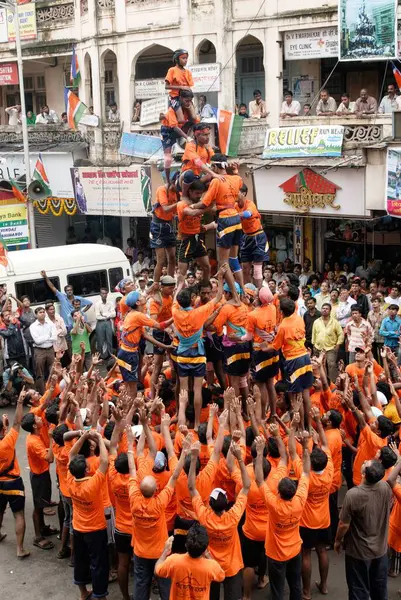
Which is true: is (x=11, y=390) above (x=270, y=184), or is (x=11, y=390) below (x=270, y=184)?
below

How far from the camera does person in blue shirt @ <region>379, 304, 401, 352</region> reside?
13.6m

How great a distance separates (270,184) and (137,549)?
1280 centimetres

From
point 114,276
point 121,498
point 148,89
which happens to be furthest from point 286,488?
point 148,89

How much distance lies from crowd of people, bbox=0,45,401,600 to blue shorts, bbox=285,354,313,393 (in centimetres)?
2

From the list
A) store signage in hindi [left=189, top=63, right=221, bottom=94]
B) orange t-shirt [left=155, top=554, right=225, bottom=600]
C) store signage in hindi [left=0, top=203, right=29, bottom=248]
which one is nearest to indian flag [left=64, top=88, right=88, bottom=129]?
store signage in hindi [left=189, top=63, right=221, bottom=94]

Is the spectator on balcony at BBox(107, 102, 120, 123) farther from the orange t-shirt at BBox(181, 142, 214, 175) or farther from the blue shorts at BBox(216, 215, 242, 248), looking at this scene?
the blue shorts at BBox(216, 215, 242, 248)

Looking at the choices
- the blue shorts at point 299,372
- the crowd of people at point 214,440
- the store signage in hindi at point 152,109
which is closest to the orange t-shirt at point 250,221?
the crowd of people at point 214,440

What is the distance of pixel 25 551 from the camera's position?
31.3 ft

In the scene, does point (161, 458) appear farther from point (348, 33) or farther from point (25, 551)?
point (348, 33)

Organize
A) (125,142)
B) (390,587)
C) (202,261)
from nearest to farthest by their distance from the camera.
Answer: (390,587) → (202,261) → (125,142)

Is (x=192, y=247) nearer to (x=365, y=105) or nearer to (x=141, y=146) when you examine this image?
(x=365, y=105)

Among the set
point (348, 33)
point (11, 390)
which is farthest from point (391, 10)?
point (11, 390)

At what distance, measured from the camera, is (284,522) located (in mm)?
7238

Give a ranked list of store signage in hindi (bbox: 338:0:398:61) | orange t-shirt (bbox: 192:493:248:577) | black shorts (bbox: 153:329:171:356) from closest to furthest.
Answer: orange t-shirt (bbox: 192:493:248:577), black shorts (bbox: 153:329:171:356), store signage in hindi (bbox: 338:0:398:61)
